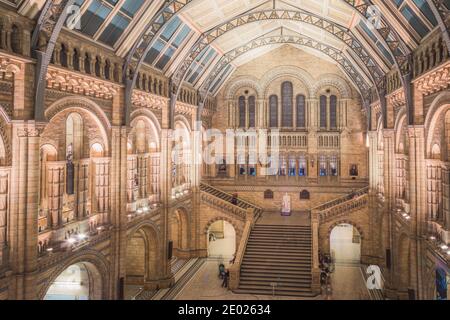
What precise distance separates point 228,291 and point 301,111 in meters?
19.8

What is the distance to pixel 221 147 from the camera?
124 feet

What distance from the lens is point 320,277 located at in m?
24.1

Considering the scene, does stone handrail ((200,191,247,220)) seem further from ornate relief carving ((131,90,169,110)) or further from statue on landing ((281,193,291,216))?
ornate relief carving ((131,90,169,110))

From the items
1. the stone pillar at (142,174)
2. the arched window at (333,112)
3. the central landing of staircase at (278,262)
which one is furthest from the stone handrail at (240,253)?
the arched window at (333,112)

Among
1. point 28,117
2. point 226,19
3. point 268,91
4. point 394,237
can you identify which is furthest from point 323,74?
point 28,117

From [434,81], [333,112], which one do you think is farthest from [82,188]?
[333,112]

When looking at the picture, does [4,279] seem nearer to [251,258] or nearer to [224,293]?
[224,293]

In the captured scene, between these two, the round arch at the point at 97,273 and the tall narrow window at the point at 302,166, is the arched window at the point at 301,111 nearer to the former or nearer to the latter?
the tall narrow window at the point at 302,166

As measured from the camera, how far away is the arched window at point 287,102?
121ft

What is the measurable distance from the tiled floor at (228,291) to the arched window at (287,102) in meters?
Answer: 14.9

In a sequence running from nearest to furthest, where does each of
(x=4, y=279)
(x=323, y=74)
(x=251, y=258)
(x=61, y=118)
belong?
(x=4, y=279), (x=61, y=118), (x=251, y=258), (x=323, y=74)

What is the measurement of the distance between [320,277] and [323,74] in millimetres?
19686

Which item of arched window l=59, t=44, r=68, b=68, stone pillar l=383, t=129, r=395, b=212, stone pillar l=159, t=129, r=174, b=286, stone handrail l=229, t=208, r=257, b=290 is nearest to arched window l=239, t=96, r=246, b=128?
stone handrail l=229, t=208, r=257, b=290

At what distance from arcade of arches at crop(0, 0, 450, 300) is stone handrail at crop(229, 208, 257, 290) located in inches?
4.8
